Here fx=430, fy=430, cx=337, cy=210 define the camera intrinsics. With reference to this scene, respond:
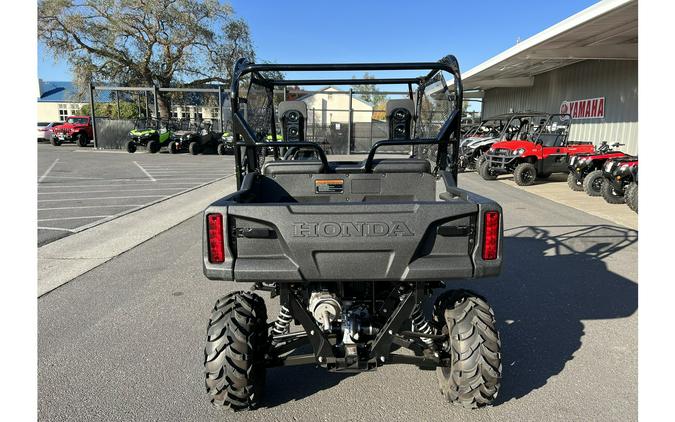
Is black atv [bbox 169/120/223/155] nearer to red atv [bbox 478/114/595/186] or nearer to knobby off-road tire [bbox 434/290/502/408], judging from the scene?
red atv [bbox 478/114/595/186]

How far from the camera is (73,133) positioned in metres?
26.7

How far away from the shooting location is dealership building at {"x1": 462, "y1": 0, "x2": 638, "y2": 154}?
1216 centimetres

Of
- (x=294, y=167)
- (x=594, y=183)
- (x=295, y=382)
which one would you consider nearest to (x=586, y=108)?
(x=594, y=183)

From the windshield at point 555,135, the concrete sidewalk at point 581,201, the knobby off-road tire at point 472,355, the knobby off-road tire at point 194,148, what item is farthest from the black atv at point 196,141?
the knobby off-road tire at point 472,355

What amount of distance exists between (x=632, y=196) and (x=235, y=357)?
359 inches

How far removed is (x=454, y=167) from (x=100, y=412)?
290 centimetres

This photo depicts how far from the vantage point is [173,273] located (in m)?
5.02

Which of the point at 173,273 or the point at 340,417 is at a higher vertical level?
the point at 173,273

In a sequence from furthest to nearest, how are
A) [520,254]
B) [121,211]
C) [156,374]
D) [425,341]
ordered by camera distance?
[121,211] → [520,254] → [156,374] → [425,341]

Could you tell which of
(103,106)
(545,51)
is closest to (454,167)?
(545,51)

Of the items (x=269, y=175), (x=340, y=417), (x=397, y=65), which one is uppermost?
(x=397, y=65)

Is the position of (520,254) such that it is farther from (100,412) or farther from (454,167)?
(100,412)

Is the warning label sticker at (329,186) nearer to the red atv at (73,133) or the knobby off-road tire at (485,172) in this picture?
the knobby off-road tire at (485,172)

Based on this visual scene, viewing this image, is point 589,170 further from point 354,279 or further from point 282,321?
point 354,279
